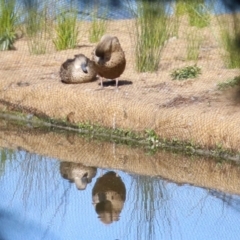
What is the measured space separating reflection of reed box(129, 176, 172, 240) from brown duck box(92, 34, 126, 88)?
213cm

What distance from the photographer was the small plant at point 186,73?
11125 mm

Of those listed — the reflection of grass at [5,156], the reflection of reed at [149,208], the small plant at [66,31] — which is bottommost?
the reflection of reed at [149,208]

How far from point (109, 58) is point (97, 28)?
3.03 m

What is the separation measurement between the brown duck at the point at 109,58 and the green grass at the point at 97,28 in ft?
8.98

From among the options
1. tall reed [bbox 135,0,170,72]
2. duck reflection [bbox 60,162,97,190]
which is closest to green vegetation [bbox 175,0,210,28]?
tall reed [bbox 135,0,170,72]

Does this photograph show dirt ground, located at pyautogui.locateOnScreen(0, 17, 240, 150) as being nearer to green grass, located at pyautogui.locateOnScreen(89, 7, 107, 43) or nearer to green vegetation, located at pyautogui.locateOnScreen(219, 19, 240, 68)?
green vegetation, located at pyautogui.locateOnScreen(219, 19, 240, 68)

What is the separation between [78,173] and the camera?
9.20 m

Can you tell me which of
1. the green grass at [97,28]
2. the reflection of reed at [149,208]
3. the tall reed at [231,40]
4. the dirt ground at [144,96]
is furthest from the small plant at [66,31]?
the reflection of reed at [149,208]

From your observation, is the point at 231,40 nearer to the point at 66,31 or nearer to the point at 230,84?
the point at 230,84

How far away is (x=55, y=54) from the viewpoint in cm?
1314

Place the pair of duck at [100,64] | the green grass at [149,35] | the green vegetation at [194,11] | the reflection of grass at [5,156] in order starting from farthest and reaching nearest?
the green vegetation at [194,11] < the green grass at [149,35] < the pair of duck at [100,64] < the reflection of grass at [5,156]

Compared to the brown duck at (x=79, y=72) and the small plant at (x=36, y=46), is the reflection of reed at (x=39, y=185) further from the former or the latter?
the small plant at (x=36, y=46)

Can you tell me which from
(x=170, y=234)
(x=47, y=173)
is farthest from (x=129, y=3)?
(x=170, y=234)

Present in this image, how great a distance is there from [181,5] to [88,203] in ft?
19.2
